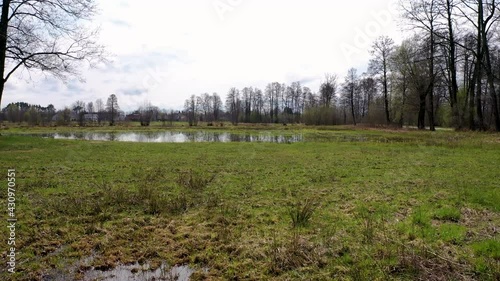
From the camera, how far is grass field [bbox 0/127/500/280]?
12.8ft

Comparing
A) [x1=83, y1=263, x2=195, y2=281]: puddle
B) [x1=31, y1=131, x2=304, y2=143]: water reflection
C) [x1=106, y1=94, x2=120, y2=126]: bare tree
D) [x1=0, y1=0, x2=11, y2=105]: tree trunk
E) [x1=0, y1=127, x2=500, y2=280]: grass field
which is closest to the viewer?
[x1=83, y1=263, x2=195, y2=281]: puddle

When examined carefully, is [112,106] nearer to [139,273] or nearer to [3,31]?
[3,31]

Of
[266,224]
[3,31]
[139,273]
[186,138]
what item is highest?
[3,31]

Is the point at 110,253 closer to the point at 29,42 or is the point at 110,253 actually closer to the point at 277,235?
the point at 277,235

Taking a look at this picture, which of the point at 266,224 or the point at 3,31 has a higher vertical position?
the point at 3,31

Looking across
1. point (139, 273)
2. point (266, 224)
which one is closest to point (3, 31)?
point (139, 273)

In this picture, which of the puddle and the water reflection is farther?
the water reflection

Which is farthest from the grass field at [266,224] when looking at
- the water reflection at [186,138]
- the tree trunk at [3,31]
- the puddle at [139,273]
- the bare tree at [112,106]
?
the bare tree at [112,106]

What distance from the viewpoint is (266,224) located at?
5.46 m

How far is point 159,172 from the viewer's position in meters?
10.3

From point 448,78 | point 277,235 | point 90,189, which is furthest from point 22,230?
point 448,78

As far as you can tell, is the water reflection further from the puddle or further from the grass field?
the puddle

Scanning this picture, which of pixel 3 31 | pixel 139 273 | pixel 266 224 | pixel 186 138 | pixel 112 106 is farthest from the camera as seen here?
pixel 112 106

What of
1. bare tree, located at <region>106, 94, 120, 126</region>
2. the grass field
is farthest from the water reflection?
bare tree, located at <region>106, 94, 120, 126</region>
